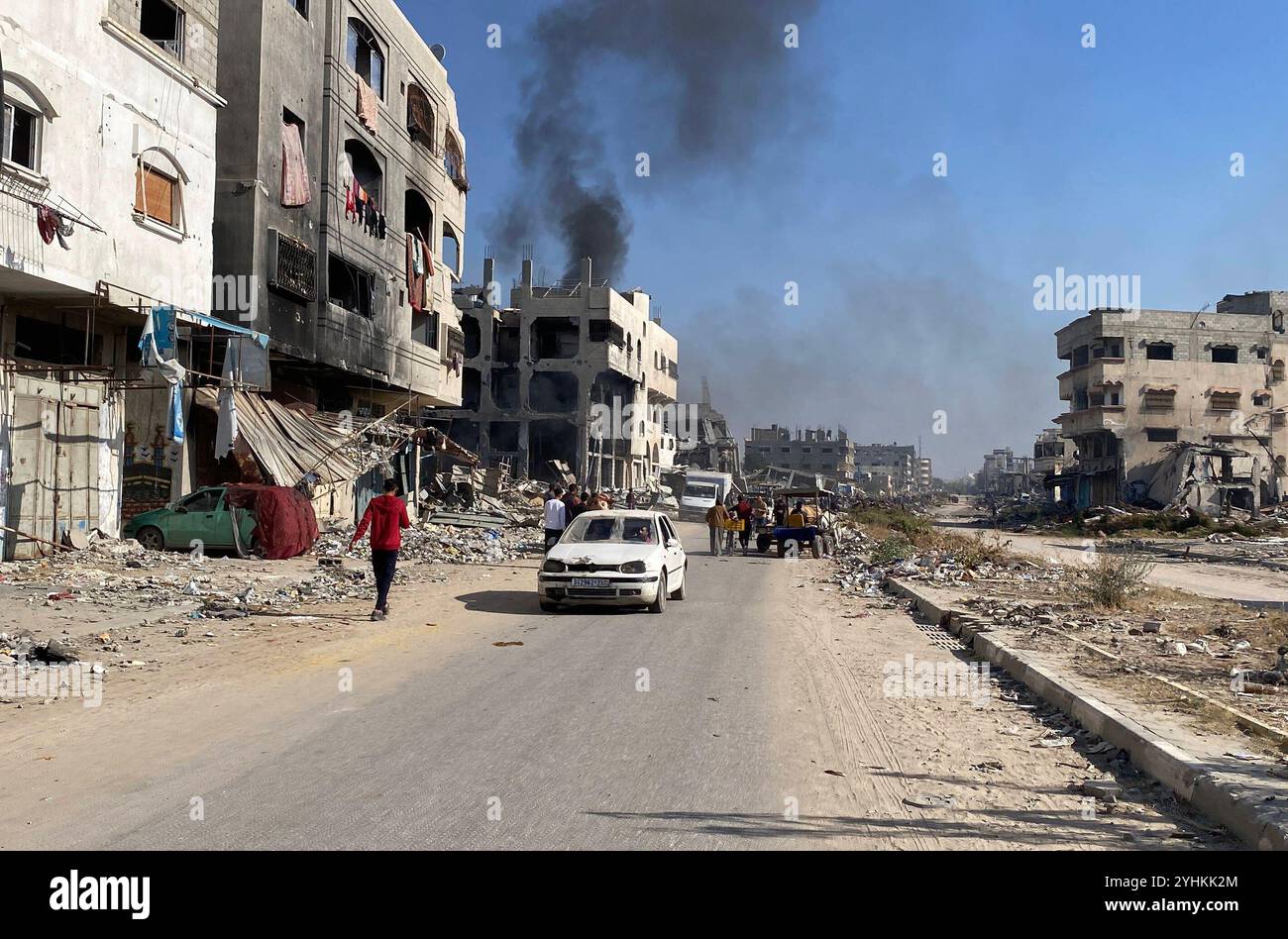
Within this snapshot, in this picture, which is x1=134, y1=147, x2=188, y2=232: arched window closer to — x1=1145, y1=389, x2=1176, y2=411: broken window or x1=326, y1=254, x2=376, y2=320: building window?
x1=326, y1=254, x2=376, y2=320: building window

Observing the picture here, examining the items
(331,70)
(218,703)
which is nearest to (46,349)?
(331,70)

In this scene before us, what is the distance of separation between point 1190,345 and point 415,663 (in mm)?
69430

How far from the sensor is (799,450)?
147875 mm

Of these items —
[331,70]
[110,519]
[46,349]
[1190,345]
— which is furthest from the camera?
[1190,345]

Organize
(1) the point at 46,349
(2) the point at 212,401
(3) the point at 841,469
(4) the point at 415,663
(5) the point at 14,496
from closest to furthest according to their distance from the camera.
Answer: (4) the point at 415,663, (5) the point at 14,496, (1) the point at 46,349, (2) the point at 212,401, (3) the point at 841,469

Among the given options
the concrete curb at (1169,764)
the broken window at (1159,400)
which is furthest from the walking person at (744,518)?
the broken window at (1159,400)

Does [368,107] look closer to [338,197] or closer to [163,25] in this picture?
[338,197]

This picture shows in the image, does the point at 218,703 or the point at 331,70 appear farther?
the point at 331,70

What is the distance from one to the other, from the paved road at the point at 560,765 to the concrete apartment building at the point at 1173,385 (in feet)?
204

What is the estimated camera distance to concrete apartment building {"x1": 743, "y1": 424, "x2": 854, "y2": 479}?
146 m

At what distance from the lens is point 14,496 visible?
675 inches

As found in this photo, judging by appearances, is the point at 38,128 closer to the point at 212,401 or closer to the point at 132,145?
the point at 132,145

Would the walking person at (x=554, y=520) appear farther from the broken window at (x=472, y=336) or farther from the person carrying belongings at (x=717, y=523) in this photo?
the broken window at (x=472, y=336)

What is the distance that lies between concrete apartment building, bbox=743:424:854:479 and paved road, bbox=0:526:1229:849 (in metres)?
135
